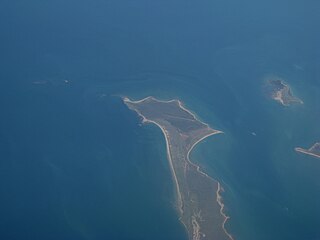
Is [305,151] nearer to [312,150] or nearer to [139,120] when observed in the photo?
[312,150]

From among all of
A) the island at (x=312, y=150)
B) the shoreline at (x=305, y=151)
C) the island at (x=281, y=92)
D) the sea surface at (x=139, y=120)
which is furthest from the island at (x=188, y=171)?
the island at (x=281, y=92)

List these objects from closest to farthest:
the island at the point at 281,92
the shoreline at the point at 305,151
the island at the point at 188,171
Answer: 1. the island at the point at 188,171
2. the shoreline at the point at 305,151
3. the island at the point at 281,92

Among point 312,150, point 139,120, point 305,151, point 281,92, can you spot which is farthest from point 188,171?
point 281,92

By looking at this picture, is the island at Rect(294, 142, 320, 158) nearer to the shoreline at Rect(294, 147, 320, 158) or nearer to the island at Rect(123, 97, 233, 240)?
the shoreline at Rect(294, 147, 320, 158)

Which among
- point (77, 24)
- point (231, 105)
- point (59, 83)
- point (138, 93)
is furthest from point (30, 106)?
point (231, 105)

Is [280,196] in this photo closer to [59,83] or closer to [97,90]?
[97,90]

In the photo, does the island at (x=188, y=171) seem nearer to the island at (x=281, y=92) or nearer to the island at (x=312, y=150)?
the island at (x=312, y=150)
